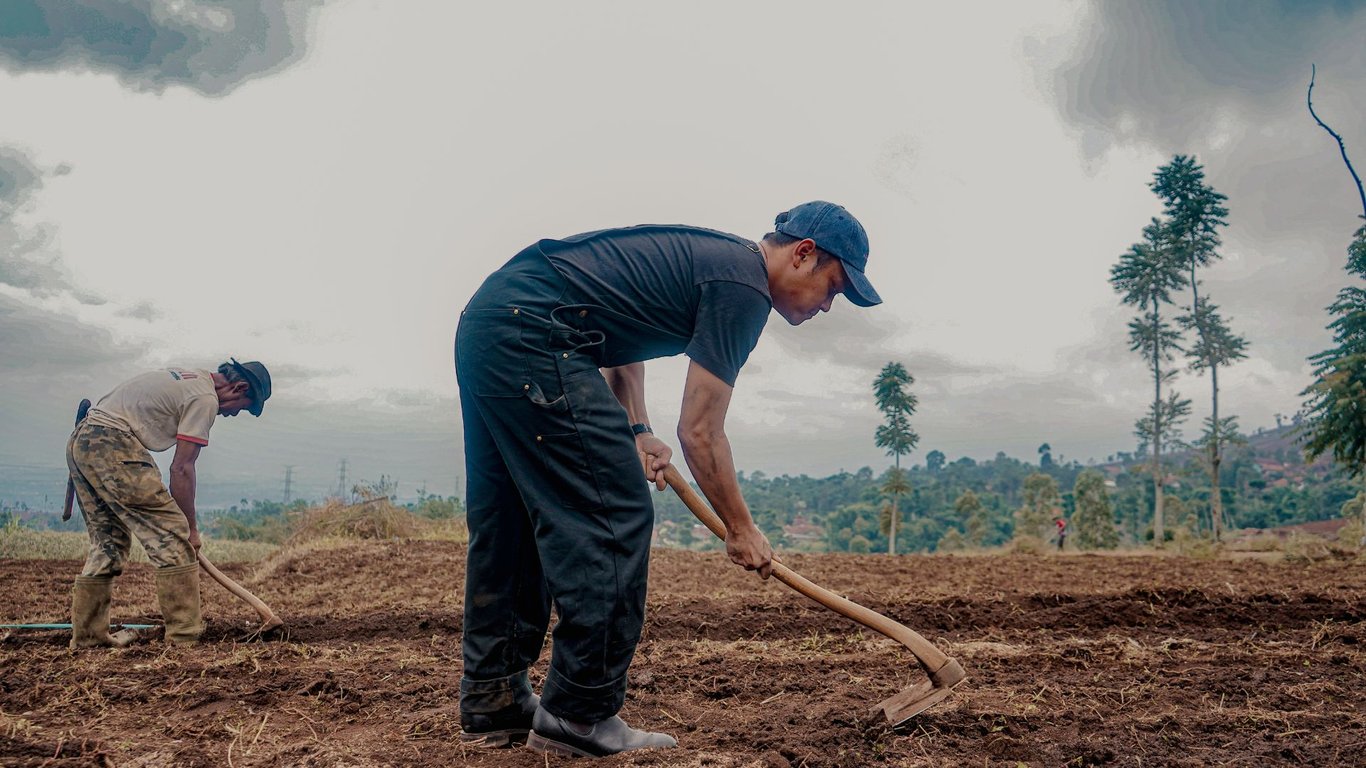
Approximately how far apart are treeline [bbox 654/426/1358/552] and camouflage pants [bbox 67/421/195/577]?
3061 millimetres

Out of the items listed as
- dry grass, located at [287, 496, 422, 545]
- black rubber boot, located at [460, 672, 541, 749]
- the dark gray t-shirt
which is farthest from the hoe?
dry grass, located at [287, 496, 422, 545]

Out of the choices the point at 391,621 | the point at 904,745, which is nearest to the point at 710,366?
the point at 904,745

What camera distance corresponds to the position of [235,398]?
539cm

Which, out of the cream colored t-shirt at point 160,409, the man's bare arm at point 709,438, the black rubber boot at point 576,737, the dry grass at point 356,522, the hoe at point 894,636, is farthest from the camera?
the dry grass at point 356,522

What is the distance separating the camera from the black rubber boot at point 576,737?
2.52 m

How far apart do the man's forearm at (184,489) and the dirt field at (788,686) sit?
81cm

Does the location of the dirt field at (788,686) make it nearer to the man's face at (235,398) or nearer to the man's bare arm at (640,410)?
the man's bare arm at (640,410)

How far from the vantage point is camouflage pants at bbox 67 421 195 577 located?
4848 mm

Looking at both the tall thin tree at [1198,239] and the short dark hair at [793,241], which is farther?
the tall thin tree at [1198,239]

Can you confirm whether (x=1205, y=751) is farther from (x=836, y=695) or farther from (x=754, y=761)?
(x=754, y=761)

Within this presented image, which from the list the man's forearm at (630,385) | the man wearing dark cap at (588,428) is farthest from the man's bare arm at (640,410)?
the man wearing dark cap at (588,428)

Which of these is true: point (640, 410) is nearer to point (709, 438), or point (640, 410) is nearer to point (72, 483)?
point (709, 438)

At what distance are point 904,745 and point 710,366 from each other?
1454mm

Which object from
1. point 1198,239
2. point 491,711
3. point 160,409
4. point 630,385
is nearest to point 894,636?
point 630,385
